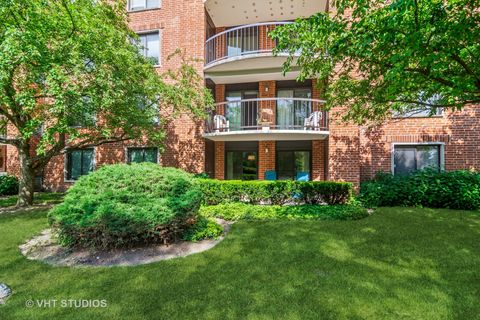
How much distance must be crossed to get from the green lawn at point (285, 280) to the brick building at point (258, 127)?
5.37m

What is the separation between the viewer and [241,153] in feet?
42.3

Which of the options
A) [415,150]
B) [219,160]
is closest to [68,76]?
[219,160]

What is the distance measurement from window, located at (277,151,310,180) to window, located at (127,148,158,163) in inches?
243

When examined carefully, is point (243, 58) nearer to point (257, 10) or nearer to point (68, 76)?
point (257, 10)

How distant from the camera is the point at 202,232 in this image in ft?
17.8

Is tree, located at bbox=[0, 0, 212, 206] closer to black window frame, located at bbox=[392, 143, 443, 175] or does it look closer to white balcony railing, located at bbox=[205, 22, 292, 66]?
white balcony railing, located at bbox=[205, 22, 292, 66]

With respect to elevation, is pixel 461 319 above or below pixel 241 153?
below

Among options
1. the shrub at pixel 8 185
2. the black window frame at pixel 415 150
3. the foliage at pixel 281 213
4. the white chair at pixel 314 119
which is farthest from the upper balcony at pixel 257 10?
the shrub at pixel 8 185

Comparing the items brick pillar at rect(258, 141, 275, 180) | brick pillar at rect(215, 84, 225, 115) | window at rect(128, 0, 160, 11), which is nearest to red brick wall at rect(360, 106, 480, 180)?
brick pillar at rect(258, 141, 275, 180)

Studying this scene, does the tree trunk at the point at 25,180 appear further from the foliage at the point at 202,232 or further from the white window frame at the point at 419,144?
the white window frame at the point at 419,144

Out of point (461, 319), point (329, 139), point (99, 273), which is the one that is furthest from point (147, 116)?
point (461, 319)

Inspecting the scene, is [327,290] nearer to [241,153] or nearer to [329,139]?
[329,139]

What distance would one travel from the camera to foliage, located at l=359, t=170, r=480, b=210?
8219mm

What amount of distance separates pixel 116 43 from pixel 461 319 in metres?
10.4
